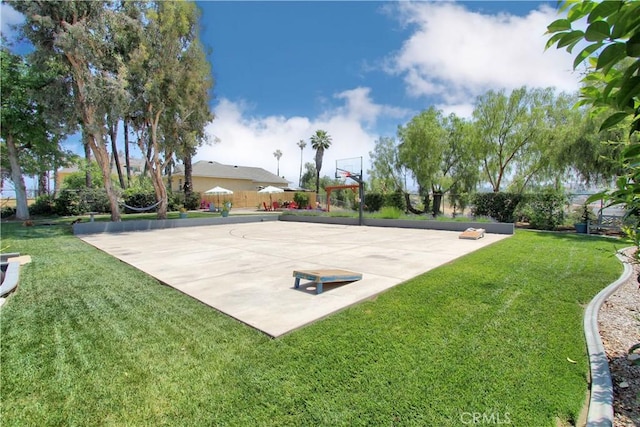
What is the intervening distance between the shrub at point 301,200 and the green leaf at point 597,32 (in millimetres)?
30430

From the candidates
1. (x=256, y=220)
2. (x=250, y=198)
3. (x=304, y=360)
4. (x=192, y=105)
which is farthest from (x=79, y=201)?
(x=304, y=360)

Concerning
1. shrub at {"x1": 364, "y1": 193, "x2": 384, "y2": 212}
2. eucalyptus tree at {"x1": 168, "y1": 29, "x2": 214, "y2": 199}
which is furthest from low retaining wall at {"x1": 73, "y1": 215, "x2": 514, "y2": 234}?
eucalyptus tree at {"x1": 168, "y1": 29, "x2": 214, "y2": 199}

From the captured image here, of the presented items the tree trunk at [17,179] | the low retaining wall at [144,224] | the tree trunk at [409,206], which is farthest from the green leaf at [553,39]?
the tree trunk at [17,179]

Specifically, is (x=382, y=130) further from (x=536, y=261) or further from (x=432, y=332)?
(x=432, y=332)

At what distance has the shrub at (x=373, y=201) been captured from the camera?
2044cm

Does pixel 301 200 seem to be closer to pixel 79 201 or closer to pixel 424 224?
pixel 79 201

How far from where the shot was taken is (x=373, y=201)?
68.3 feet

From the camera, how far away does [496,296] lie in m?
4.45

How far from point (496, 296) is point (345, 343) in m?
2.61

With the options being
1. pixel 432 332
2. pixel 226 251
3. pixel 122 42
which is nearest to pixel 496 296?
pixel 432 332

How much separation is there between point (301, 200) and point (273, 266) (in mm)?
24902

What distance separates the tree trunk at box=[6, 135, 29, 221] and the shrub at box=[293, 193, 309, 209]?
19870 mm

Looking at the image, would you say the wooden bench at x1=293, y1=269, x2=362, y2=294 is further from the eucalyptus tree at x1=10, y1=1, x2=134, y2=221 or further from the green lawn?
the eucalyptus tree at x1=10, y1=1, x2=134, y2=221

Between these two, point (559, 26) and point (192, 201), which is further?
point (192, 201)
